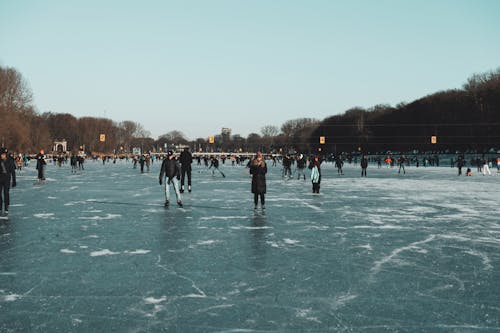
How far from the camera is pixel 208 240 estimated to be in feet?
24.8

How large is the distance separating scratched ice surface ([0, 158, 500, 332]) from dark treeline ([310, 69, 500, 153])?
52.6 metres

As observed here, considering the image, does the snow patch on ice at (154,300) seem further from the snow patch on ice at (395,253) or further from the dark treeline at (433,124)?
the dark treeline at (433,124)

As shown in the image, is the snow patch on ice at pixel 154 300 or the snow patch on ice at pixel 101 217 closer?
the snow patch on ice at pixel 154 300

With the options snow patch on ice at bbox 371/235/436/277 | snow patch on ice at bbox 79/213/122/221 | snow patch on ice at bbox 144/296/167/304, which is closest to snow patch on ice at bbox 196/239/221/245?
snow patch on ice at bbox 371/235/436/277

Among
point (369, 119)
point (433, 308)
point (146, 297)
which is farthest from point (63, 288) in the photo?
point (369, 119)

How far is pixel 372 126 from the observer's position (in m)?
97.5

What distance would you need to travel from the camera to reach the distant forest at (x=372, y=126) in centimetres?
5188

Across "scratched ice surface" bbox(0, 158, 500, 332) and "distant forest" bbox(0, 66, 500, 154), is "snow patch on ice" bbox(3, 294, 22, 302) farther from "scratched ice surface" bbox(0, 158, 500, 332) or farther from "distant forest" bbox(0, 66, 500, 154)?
"distant forest" bbox(0, 66, 500, 154)

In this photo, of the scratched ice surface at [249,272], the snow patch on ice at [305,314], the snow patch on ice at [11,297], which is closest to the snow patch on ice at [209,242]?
the scratched ice surface at [249,272]

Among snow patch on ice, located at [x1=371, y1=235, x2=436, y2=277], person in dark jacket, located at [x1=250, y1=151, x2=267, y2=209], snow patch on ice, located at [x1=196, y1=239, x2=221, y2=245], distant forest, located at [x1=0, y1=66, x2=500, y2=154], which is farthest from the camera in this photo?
distant forest, located at [x1=0, y1=66, x2=500, y2=154]

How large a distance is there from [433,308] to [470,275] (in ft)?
4.60

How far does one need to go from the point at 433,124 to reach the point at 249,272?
248 feet

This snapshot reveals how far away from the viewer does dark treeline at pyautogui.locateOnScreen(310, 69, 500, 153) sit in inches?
2461

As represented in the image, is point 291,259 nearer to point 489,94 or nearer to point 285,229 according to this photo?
point 285,229
